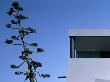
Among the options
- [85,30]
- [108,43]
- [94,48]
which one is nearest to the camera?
[85,30]

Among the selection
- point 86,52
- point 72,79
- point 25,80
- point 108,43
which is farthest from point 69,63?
point 25,80

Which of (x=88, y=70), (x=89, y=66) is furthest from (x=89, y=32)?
(x=88, y=70)

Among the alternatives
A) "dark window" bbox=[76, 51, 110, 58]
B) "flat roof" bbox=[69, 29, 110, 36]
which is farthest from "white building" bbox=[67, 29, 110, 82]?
"dark window" bbox=[76, 51, 110, 58]

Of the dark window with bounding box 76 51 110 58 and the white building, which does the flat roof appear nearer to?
the white building

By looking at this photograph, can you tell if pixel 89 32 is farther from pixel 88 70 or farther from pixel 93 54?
pixel 93 54

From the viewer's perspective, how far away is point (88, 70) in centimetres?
1055

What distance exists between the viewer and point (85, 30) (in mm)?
11500

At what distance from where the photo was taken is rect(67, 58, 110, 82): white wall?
1045 cm

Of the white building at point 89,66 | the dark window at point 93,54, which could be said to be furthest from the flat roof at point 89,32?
the dark window at point 93,54

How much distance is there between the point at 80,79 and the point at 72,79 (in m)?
0.23

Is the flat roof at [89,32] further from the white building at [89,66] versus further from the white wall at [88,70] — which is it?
the white wall at [88,70]

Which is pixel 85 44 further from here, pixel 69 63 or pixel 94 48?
pixel 69 63

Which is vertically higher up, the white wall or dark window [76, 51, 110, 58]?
the white wall

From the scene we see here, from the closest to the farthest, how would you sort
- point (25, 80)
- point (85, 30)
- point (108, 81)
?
1. point (108, 81)
2. point (85, 30)
3. point (25, 80)
